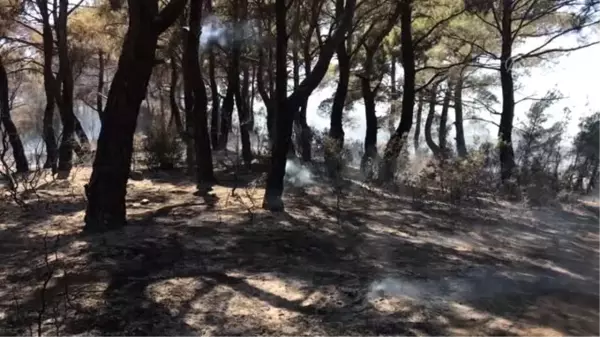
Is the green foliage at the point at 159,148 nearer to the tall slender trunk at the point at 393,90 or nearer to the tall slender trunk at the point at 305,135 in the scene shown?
the tall slender trunk at the point at 305,135

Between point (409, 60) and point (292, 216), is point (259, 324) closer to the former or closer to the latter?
point (292, 216)

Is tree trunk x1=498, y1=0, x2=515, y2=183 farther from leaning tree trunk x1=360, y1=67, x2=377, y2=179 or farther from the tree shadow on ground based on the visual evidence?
the tree shadow on ground

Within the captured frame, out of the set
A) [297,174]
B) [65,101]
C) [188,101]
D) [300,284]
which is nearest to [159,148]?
[188,101]

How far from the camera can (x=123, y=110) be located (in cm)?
616

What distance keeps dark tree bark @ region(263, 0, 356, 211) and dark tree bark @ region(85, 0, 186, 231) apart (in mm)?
2330

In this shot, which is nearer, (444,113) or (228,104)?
(228,104)

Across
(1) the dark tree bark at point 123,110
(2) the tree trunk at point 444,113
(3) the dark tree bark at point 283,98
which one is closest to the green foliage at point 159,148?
(3) the dark tree bark at point 283,98

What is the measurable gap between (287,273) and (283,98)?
3.71 m

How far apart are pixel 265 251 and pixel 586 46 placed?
12873 mm

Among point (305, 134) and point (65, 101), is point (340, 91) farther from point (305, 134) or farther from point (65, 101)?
point (65, 101)

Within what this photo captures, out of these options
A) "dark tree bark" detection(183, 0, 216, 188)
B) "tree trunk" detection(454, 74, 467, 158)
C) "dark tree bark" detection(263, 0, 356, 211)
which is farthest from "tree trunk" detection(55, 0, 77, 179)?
"tree trunk" detection(454, 74, 467, 158)

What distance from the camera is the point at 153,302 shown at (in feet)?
13.4

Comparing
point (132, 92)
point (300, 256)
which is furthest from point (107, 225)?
point (300, 256)

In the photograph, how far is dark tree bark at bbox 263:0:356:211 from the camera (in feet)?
26.8
